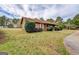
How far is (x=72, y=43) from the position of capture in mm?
1878

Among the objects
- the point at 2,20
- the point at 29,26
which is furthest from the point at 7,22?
the point at 29,26

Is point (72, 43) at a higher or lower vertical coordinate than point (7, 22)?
lower

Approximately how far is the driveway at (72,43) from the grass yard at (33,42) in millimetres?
40

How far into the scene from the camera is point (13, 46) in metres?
1.89

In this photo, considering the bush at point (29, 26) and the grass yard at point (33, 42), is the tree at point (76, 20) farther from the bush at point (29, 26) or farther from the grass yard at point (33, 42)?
the bush at point (29, 26)

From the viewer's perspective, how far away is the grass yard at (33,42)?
1878 millimetres

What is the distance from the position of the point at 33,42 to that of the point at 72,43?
43cm

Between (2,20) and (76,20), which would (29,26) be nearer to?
(2,20)

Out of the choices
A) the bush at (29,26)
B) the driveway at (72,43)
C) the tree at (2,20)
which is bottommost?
the driveway at (72,43)

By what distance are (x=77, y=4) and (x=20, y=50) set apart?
0.81 metres

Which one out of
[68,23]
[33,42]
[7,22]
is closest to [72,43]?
[68,23]

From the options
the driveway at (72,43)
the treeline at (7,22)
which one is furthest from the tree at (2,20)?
the driveway at (72,43)
